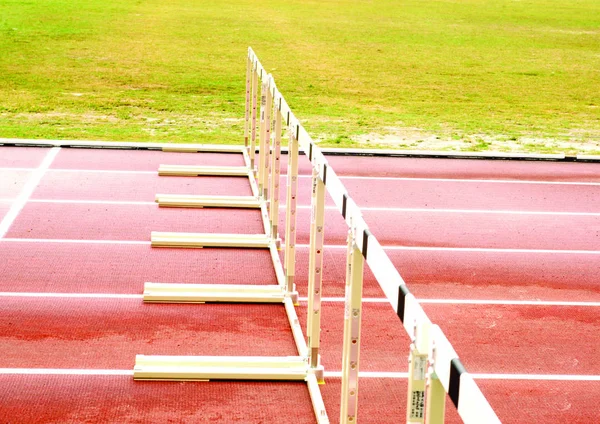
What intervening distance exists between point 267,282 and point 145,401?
2.47 metres

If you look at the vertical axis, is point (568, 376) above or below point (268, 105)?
below

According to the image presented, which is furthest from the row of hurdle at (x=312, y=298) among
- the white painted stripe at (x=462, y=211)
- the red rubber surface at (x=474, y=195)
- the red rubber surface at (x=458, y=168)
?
the red rubber surface at (x=458, y=168)

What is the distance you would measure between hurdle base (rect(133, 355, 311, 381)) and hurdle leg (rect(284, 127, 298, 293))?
1222 millimetres

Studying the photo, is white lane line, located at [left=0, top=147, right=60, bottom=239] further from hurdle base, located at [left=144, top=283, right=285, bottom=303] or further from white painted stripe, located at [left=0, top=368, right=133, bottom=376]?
white painted stripe, located at [left=0, top=368, right=133, bottom=376]

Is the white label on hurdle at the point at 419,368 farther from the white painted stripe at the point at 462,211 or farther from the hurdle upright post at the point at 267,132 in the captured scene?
the white painted stripe at the point at 462,211

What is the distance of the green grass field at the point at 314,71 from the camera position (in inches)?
646

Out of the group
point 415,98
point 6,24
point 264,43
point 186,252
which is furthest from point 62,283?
point 6,24

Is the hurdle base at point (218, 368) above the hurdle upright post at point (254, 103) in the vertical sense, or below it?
below

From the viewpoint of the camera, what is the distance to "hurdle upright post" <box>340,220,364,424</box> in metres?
4.75

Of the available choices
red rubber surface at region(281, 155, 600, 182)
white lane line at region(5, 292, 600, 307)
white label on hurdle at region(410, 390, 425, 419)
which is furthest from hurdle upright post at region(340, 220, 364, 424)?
red rubber surface at region(281, 155, 600, 182)

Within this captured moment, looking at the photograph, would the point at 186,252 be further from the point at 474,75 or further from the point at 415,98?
the point at 474,75

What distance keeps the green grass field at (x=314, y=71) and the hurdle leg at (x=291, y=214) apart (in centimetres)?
761

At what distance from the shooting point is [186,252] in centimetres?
923

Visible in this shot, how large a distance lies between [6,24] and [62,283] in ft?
74.5
